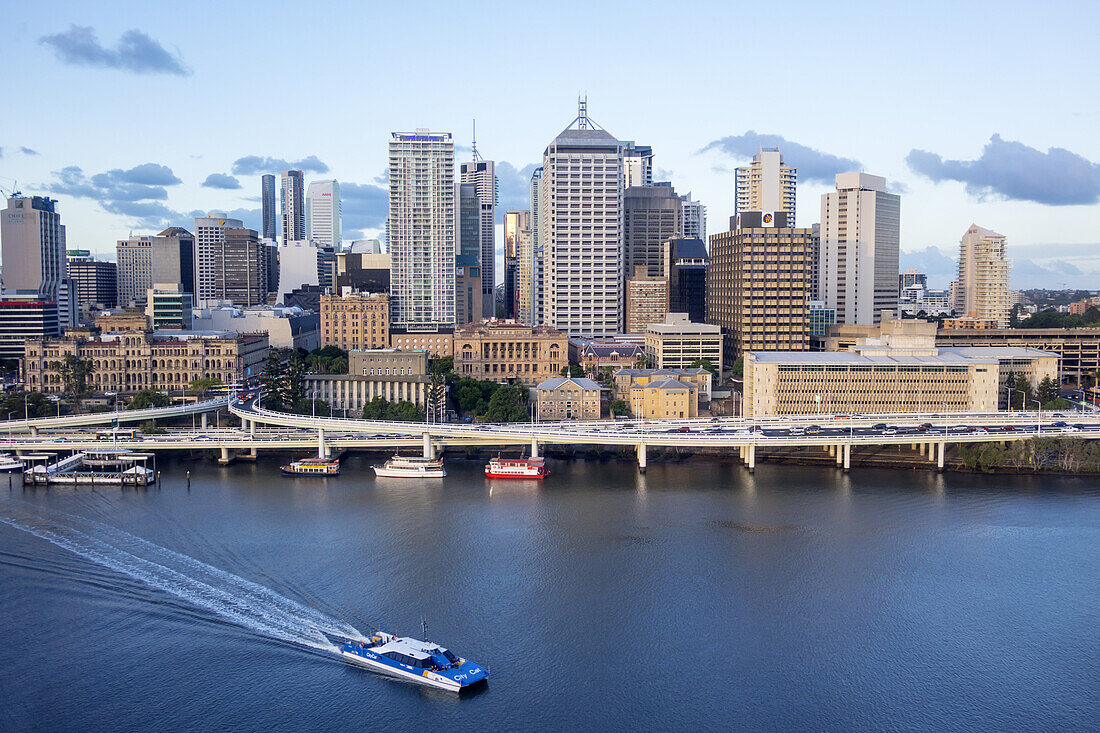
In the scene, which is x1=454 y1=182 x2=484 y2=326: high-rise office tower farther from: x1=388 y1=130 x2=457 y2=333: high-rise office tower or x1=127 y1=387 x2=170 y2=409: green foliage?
x1=127 y1=387 x2=170 y2=409: green foliage

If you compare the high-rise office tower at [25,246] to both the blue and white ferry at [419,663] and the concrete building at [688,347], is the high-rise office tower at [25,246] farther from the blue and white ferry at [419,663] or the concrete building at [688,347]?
the blue and white ferry at [419,663]

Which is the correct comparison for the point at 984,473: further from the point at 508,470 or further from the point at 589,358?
the point at 589,358

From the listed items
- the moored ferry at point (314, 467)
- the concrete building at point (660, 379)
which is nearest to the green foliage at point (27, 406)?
the moored ferry at point (314, 467)

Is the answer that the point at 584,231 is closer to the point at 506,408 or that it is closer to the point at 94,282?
the point at 506,408

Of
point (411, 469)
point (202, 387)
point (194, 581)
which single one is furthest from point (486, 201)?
point (194, 581)

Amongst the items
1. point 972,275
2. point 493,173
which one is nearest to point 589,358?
point 972,275
